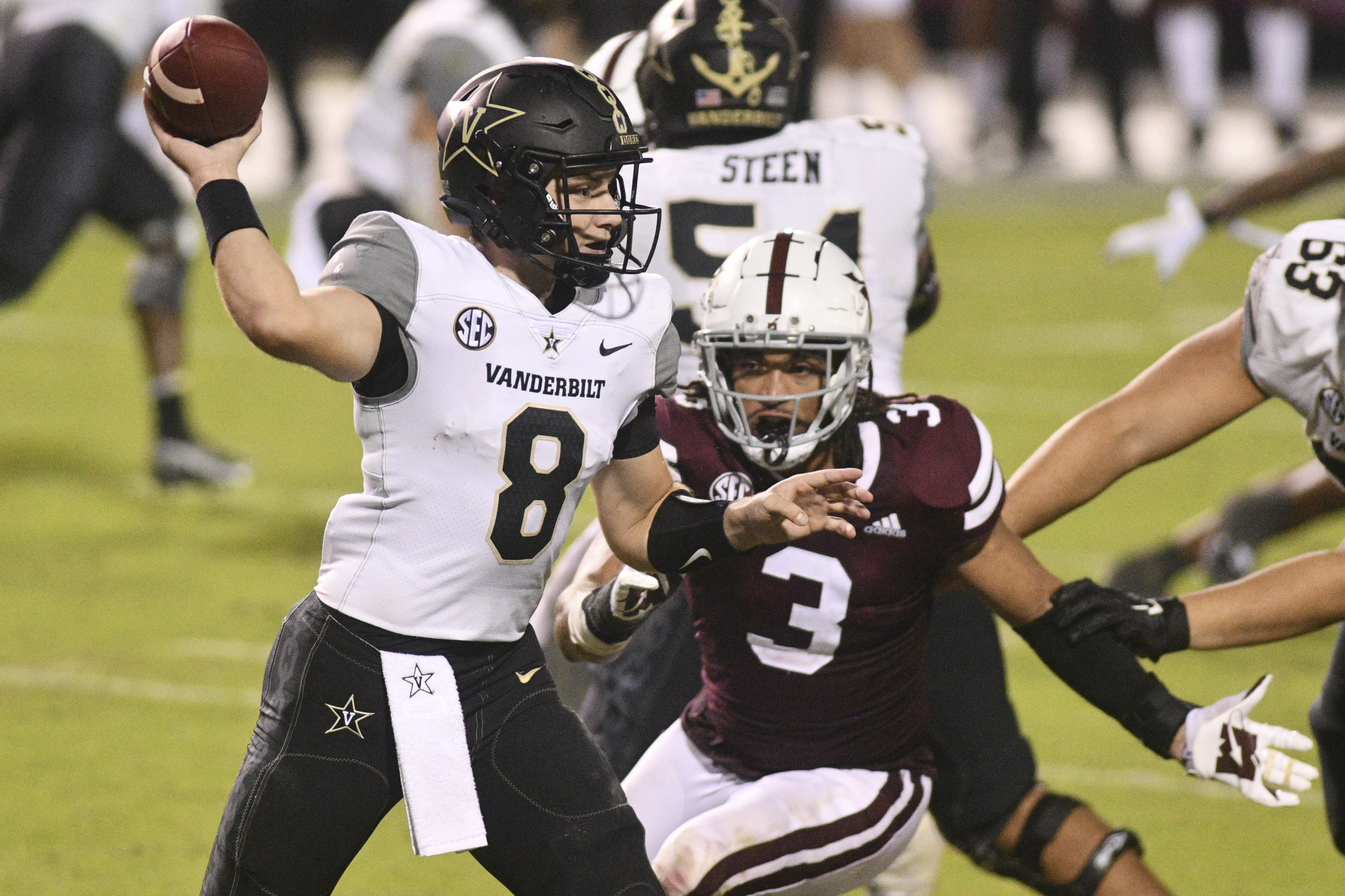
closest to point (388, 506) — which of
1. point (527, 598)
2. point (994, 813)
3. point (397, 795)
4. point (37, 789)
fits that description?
point (527, 598)

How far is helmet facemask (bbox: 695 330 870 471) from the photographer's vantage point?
313 centimetres

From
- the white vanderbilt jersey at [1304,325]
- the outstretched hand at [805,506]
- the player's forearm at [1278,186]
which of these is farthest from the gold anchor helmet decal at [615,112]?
the player's forearm at [1278,186]

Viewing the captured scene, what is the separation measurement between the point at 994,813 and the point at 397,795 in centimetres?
125

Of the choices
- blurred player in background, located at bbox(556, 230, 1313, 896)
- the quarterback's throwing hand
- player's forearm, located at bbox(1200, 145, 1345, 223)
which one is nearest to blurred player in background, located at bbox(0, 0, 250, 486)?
player's forearm, located at bbox(1200, 145, 1345, 223)

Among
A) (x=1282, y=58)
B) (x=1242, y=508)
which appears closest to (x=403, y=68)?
(x=1242, y=508)

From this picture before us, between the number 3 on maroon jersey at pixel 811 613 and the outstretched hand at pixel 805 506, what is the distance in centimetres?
33

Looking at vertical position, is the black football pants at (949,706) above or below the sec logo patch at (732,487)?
below

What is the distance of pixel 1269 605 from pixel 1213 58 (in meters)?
13.4

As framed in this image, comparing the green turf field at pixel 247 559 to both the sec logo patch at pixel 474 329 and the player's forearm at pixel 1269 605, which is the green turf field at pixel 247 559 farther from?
the sec logo patch at pixel 474 329

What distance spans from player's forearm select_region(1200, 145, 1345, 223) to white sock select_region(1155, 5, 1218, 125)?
31.0ft

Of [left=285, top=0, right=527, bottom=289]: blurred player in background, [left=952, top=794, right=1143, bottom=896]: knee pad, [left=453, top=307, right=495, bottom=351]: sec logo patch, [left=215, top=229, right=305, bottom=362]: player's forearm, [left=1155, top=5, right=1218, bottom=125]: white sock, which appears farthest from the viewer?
[left=1155, top=5, right=1218, bottom=125]: white sock

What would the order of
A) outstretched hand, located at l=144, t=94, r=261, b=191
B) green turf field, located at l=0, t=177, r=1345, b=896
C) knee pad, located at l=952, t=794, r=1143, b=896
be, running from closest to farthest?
1. outstretched hand, located at l=144, t=94, r=261, b=191
2. knee pad, located at l=952, t=794, r=1143, b=896
3. green turf field, located at l=0, t=177, r=1345, b=896

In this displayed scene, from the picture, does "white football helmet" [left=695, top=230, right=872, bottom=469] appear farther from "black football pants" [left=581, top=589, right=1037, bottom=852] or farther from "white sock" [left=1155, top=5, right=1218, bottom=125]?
"white sock" [left=1155, top=5, right=1218, bottom=125]

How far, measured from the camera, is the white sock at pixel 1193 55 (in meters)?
14.8
